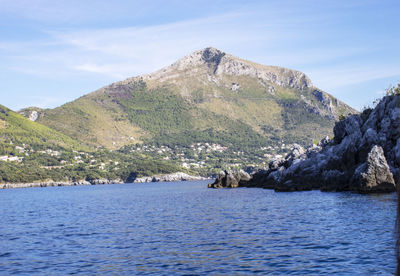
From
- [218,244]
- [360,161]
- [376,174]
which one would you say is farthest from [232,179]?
Result: [218,244]

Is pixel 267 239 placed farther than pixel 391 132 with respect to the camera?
No

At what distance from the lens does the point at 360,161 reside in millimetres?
79250

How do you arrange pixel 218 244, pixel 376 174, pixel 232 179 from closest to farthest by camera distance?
pixel 218 244, pixel 376 174, pixel 232 179

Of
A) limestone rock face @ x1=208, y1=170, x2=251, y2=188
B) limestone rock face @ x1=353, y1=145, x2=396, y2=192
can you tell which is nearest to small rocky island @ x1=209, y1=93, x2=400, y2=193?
limestone rock face @ x1=353, y1=145, x2=396, y2=192

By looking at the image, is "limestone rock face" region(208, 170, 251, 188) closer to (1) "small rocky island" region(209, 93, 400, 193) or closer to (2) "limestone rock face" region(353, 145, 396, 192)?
(1) "small rocky island" region(209, 93, 400, 193)

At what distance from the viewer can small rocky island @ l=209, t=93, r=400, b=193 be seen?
7044 cm

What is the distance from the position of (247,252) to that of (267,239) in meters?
5.47

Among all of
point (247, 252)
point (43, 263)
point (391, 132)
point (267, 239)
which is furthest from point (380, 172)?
point (43, 263)

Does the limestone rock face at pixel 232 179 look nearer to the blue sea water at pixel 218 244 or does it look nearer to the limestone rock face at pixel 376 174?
the limestone rock face at pixel 376 174

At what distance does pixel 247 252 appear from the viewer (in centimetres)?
3203

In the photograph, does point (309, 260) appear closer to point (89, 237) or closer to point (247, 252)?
point (247, 252)

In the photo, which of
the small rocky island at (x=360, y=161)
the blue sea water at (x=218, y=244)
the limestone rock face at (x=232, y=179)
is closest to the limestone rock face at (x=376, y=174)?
the small rocky island at (x=360, y=161)

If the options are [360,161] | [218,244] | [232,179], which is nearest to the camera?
[218,244]

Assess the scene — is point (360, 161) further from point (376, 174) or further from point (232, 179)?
point (232, 179)
